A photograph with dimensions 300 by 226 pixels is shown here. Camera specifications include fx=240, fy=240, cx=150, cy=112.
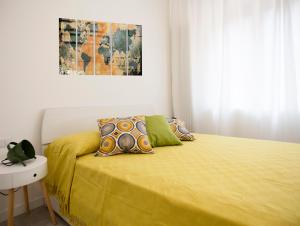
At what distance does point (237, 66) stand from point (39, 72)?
2216 mm

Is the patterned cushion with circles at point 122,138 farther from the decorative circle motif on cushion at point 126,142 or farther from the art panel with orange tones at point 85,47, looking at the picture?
the art panel with orange tones at point 85,47

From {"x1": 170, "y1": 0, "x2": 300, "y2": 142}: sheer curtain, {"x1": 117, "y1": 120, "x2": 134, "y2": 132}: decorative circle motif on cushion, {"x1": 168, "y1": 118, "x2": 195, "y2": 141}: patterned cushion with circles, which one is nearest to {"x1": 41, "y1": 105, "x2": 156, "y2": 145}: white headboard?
{"x1": 117, "y1": 120, "x2": 134, "y2": 132}: decorative circle motif on cushion

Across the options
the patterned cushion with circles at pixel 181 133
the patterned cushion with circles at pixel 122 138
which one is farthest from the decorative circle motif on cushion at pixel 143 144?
the patterned cushion with circles at pixel 181 133

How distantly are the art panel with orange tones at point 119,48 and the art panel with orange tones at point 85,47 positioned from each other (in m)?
0.29

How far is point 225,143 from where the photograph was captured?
7.57 ft

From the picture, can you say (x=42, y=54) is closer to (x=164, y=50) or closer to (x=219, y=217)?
(x=164, y=50)

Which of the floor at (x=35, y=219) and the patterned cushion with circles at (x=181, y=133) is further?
the patterned cushion with circles at (x=181, y=133)

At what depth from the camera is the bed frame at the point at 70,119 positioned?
234cm

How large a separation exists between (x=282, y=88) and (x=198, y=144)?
1132 mm

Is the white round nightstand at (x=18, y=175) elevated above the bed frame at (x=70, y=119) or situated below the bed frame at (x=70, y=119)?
below

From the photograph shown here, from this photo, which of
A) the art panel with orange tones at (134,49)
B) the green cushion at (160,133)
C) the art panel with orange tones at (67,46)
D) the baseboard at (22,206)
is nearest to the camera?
the baseboard at (22,206)

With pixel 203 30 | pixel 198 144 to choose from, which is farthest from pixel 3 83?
pixel 203 30

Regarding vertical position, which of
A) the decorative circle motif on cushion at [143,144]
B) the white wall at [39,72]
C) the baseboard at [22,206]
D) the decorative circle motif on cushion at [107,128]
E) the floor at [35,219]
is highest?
Result: the white wall at [39,72]

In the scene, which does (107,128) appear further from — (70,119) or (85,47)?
(85,47)
